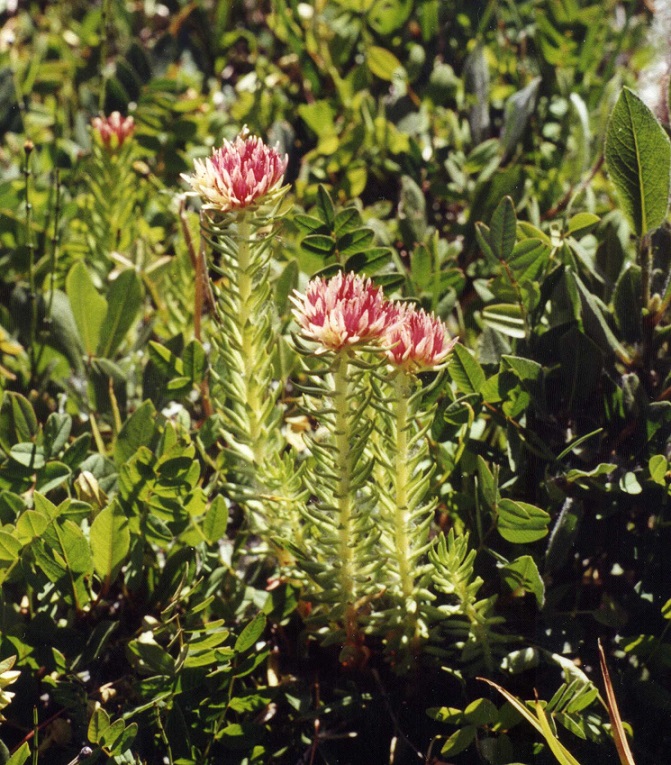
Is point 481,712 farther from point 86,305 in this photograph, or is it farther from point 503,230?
point 86,305

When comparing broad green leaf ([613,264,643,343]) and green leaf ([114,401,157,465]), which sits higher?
broad green leaf ([613,264,643,343])

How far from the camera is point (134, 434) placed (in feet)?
5.13

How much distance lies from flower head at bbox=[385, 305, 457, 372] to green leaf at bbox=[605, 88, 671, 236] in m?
0.51

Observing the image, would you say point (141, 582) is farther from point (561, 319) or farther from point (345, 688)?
point (561, 319)

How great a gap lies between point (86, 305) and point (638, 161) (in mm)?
1074

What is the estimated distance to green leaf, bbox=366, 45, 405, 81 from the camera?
7.95 feet

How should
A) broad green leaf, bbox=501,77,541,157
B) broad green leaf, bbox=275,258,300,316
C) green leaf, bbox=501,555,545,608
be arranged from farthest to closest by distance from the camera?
broad green leaf, bbox=501,77,541,157
broad green leaf, bbox=275,258,300,316
green leaf, bbox=501,555,545,608

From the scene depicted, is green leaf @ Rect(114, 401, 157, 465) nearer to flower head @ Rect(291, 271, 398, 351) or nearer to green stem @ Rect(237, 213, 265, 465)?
green stem @ Rect(237, 213, 265, 465)

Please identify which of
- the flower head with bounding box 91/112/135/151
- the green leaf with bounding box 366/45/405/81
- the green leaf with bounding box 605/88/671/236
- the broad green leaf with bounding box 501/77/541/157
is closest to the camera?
the green leaf with bounding box 605/88/671/236

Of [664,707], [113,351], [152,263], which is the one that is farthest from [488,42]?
[664,707]

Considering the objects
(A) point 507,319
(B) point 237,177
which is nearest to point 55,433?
(B) point 237,177

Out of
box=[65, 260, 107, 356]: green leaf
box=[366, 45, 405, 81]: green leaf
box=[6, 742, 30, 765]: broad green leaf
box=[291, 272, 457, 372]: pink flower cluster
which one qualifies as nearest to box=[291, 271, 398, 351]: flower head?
box=[291, 272, 457, 372]: pink flower cluster

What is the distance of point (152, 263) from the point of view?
2.04 meters

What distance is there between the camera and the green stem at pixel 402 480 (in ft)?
4.09
